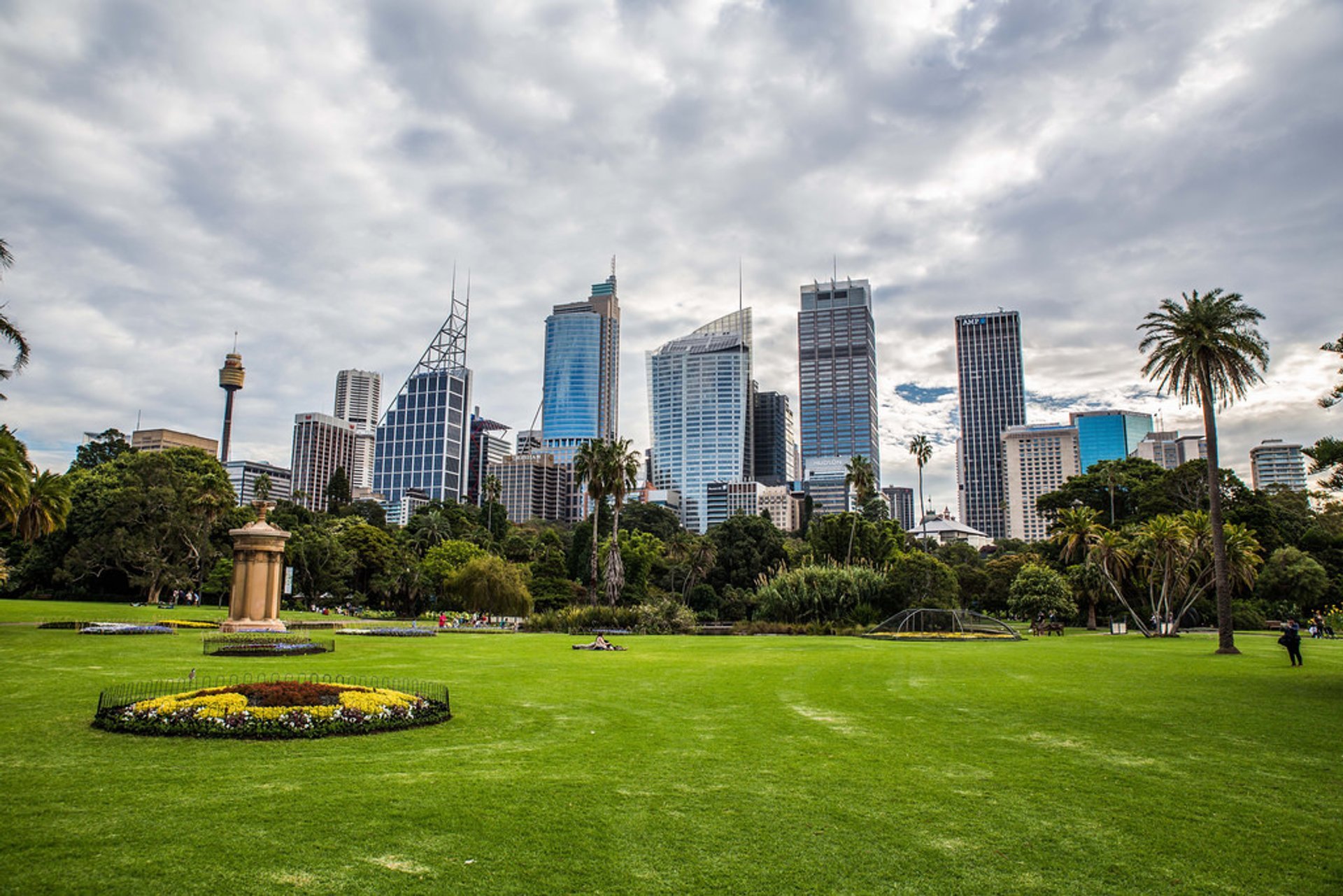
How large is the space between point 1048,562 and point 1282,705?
57.2 meters

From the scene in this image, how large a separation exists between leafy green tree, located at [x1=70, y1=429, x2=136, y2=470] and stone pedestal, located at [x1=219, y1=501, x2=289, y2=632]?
172ft

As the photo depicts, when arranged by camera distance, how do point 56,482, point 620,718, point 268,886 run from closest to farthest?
point 268,886 < point 620,718 < point 56,482

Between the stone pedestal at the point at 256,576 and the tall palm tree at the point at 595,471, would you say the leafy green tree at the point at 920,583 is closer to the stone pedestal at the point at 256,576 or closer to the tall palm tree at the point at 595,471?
the tall palm tree at the point at 595,471

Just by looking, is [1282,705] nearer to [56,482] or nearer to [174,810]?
[174,810]

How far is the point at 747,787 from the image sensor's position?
1030 centimetres

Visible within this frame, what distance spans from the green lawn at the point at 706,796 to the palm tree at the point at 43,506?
25.9 meters

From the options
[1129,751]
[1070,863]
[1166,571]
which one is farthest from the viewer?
[1166,571]

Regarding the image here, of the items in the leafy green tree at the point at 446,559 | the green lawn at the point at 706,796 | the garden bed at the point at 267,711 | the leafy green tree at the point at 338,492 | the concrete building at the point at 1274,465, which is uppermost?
the concrete building at the point at 1274,465

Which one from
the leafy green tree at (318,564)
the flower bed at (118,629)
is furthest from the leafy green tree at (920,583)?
the leafy green tree at (318,564)

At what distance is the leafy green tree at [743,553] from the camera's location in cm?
7106

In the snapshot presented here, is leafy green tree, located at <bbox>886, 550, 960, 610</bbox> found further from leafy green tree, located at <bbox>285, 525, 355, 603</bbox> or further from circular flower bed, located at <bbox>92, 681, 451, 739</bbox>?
leafy green tree, located at <bbox>285, 525, 355, 603</bbox>

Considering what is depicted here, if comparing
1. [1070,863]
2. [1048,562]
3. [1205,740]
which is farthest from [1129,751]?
[1048,562]

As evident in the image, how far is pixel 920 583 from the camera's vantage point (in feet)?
176

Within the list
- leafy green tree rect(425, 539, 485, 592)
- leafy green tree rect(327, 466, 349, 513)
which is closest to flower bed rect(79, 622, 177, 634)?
leafy green tree rect(425, 539, 485, 592)
